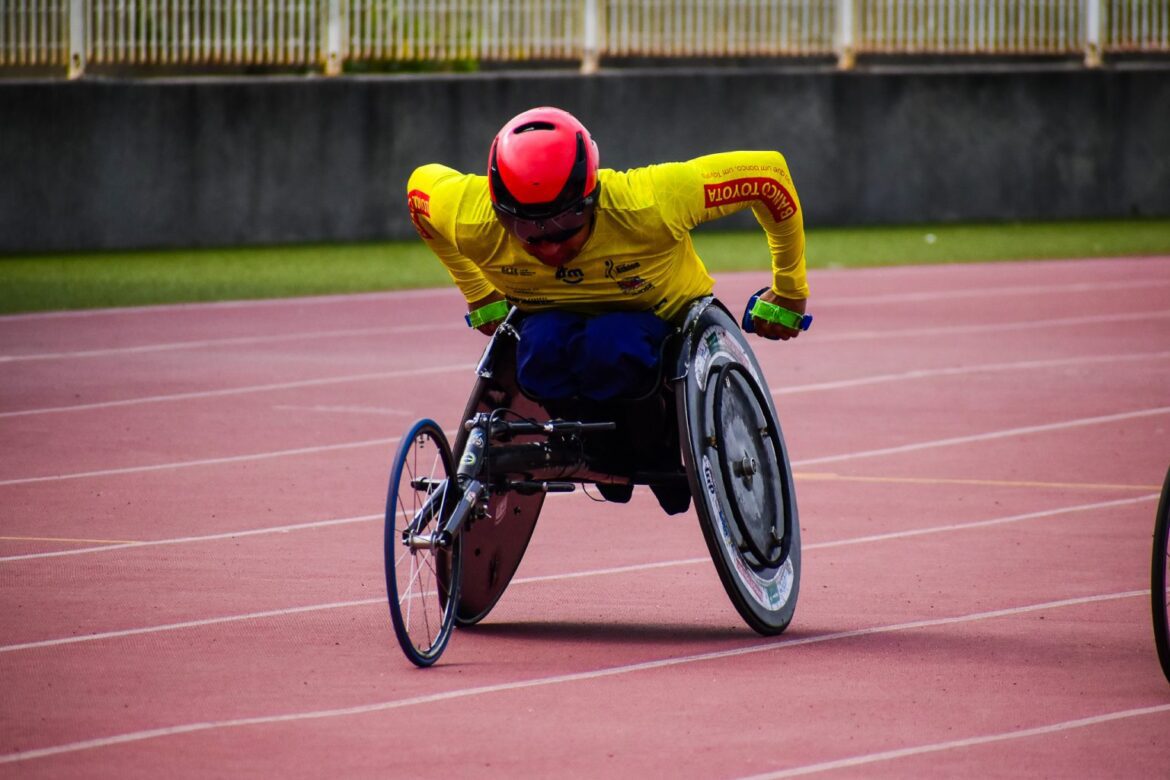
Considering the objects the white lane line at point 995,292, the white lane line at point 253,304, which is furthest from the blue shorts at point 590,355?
the white lane line at point 995,292

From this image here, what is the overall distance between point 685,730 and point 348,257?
19.3m

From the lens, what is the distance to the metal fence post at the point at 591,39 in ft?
90.6

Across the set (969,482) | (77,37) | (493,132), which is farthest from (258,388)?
(493,132)

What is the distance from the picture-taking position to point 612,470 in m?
7.35

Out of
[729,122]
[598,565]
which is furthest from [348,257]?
[598,565]

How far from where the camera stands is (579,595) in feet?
26.5

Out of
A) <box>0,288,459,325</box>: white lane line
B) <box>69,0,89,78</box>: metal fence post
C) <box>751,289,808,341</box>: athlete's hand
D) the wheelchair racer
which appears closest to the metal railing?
<box>69,0,89,78</box>: metal fence post

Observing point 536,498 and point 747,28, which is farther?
point 747,28

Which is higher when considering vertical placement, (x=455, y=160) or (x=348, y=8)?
(x=348, y=8)

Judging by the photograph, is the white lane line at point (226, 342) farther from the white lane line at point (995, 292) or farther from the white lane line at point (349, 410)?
the white lane line at point (995, 292)

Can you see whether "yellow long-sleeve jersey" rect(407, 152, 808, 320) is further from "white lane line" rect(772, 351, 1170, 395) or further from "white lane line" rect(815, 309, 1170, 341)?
"white lane line" rect(815, 309, 1170, 341)

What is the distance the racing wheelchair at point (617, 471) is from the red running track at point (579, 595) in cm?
19

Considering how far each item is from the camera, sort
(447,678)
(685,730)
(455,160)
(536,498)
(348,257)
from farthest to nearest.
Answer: (455,160) < (348,257) < (536,498) < (447,678) < (685,730)

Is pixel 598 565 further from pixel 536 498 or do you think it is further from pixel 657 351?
pixel 657 351
